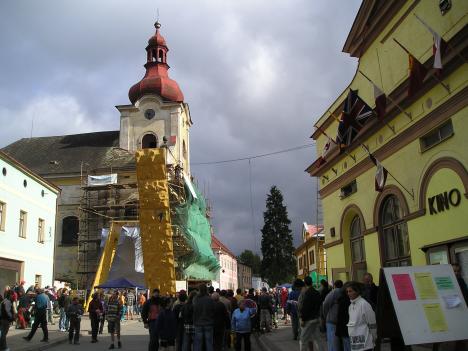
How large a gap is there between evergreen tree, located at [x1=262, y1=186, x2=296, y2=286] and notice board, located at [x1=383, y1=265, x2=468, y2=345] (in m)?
58.5

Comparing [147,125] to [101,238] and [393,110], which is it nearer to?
[101,238]

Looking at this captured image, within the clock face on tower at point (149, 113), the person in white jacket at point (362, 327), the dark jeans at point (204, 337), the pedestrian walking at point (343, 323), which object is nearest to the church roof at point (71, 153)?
the clock face on tower at point (149, 113)

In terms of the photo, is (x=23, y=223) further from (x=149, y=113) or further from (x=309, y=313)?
(x=149, y=113)

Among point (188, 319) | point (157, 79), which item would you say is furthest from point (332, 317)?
point (157, 79)

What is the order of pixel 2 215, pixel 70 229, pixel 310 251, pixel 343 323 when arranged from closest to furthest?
pixel 343 323 < pixel 2 215 < pixel 70 229 < pixel 310 251

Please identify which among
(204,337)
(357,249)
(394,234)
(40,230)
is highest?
(40,230)

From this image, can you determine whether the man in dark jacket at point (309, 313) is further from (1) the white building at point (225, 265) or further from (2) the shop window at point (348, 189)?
(1) the white building at point (225, 265)

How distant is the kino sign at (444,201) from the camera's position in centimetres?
1188

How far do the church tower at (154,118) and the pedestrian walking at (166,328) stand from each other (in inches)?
1427

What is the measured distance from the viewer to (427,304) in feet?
23.4

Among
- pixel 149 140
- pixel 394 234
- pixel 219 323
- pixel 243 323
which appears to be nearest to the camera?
pixel 219 323

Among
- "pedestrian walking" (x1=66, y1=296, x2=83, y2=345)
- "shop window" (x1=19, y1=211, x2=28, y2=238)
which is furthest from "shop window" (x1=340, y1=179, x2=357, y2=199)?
"shop window" (x1=19, y1=211, x2=28, y2=238)

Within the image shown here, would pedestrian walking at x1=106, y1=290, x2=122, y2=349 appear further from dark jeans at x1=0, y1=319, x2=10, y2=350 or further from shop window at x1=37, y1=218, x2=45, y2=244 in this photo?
shop window at x1=37, y1=218, x2=45, y2=244

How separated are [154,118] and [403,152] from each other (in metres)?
37.1
